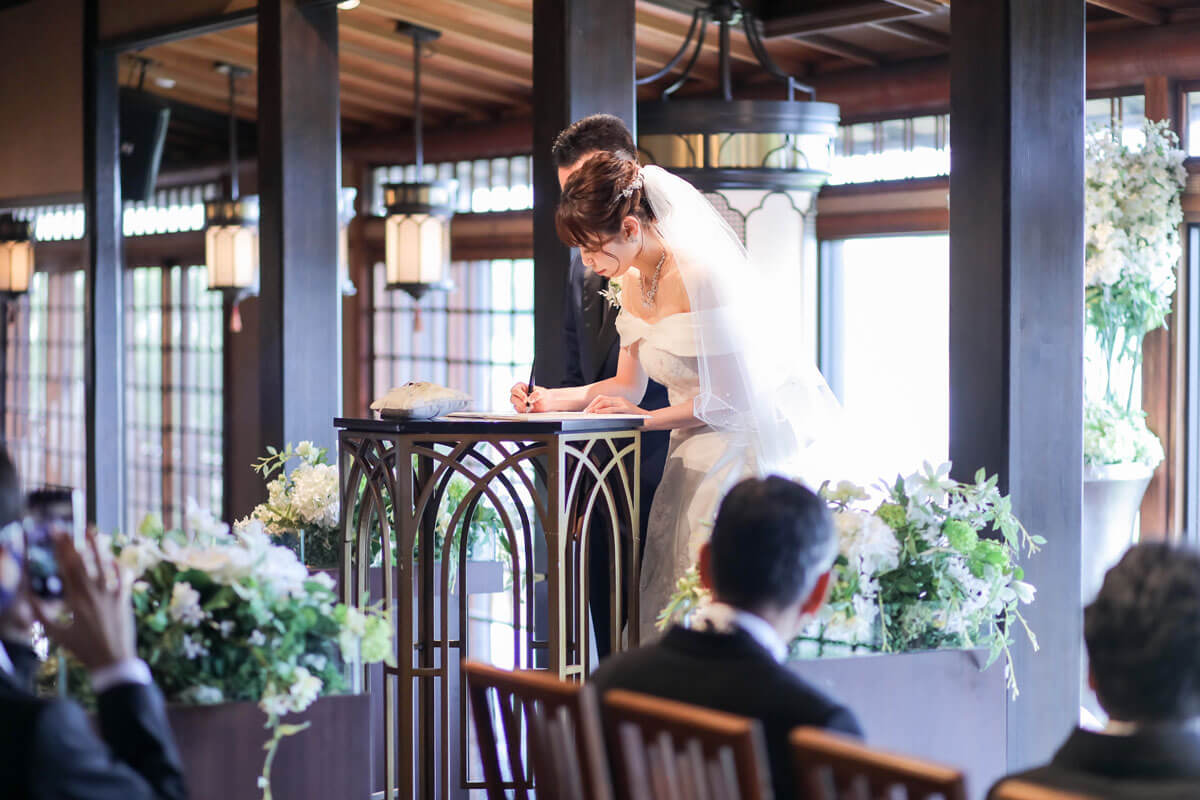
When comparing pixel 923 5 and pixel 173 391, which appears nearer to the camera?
pixel 923 5

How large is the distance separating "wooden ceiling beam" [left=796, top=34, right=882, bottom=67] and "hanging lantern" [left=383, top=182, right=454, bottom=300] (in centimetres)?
168

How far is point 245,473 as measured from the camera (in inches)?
358

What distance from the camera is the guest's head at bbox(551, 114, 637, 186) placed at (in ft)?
10.9

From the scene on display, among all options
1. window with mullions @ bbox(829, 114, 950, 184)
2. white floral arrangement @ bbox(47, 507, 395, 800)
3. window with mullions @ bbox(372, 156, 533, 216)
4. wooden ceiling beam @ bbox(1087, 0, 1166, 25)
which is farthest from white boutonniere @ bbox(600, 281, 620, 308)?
window with mullions @ bbox(372, 156, 533, 216)

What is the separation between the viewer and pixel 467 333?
321 inches

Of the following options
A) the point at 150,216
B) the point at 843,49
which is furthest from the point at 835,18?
the point at 150,216

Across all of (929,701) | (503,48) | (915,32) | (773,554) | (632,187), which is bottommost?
(929,701)

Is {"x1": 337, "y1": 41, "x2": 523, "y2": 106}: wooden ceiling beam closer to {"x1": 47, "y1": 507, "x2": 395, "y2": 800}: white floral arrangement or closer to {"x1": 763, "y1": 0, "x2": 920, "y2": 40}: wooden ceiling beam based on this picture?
{"x1": 763, "y1": 0, "x2": 920, "y2": 40}: wooden ceiling beam

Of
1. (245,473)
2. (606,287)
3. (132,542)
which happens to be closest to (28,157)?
(245,473)

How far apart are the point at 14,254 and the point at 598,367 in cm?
502

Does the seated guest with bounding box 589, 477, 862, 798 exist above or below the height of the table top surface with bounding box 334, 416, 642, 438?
below

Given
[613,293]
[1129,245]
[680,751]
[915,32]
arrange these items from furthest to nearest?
[915,32] → [1129,245] → [613,293] → [680,751]

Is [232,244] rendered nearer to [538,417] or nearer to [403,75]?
[403,75]

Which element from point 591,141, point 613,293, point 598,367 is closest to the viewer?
point 591,141
